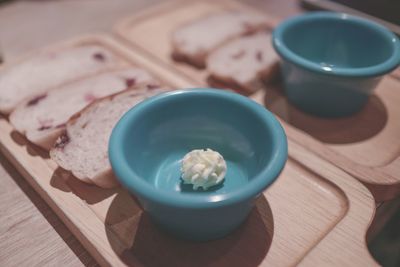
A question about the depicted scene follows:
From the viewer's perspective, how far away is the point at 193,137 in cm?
120

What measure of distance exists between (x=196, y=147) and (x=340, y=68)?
1.85ft

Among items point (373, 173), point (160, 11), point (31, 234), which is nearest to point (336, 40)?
point (373, 173)

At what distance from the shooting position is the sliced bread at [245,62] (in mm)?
1561

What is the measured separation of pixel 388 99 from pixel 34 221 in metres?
1.32

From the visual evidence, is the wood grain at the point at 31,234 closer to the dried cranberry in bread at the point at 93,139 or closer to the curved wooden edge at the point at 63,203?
the curved wooden edge at the point at 63,203

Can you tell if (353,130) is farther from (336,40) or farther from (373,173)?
(336,40)

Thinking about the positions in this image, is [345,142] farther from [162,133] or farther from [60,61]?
[60,61]

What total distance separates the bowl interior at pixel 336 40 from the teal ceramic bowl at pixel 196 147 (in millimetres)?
497

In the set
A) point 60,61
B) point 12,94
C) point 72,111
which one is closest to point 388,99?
point 72,111

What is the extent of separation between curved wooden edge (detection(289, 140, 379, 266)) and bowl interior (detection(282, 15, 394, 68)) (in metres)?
0.52

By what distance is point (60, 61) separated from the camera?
164cm

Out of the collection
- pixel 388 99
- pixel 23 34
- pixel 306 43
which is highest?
pixel 306 43

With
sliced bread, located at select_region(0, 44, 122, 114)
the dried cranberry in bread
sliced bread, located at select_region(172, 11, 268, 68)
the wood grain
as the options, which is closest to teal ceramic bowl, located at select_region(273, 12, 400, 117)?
sliced bread, located at select_region(172, 11, 268, 68)

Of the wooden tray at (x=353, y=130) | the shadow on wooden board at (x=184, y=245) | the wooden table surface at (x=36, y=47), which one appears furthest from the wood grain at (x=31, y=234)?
the wooden tray at (x=353, y=130)
